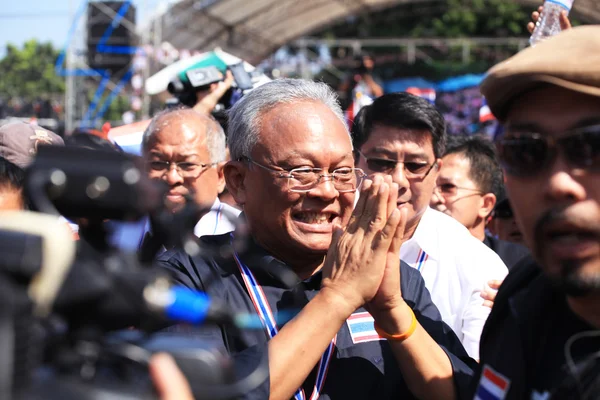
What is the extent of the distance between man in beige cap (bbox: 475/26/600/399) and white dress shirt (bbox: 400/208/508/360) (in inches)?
46.0

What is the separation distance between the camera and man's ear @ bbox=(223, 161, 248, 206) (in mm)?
2678

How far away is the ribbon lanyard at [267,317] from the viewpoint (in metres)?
2.19

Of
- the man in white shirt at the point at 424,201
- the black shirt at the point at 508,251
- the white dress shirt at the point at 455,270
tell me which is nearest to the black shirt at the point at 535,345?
the white dress shirt at the point at 455,270

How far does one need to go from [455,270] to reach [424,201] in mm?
475

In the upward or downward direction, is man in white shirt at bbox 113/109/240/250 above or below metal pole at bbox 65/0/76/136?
above

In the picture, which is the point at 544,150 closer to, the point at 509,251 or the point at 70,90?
the point at 509,251

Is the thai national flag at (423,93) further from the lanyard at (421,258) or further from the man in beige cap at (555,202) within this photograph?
the man in beige cap at (555,202)

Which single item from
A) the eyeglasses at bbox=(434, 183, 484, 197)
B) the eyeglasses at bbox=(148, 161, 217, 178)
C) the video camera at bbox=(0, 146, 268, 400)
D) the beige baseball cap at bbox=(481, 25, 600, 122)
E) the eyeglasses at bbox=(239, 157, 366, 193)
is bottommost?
the eyeglasses at bbox=(434, 183, 484, 197)

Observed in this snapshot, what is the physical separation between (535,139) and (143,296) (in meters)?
0.86

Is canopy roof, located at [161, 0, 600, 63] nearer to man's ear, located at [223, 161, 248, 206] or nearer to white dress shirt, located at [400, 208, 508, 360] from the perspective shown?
white dress shirt, located at [400, 208, 508, 360]

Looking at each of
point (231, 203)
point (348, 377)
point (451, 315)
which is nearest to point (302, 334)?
point (348, 377)

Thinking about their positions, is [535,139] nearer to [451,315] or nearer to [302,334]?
[302,334]

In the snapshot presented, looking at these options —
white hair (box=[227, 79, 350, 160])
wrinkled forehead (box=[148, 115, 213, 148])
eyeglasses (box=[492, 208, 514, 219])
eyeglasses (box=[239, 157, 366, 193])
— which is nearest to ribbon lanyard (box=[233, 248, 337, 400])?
eyeglasses (box=[239, 157, 366, 193])

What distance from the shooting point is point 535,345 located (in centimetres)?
170
